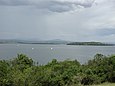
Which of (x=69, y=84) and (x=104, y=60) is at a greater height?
(x=104, y=60)

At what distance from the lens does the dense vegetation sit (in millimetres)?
16562

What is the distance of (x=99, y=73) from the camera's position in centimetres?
2042

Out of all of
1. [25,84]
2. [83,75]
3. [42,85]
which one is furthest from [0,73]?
[83,75]

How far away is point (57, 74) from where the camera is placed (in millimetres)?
18109

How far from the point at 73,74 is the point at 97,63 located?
4.11 meters

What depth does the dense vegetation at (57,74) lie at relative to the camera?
1656cm

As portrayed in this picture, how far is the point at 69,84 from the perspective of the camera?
17.6m

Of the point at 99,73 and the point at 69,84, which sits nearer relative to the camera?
the point at 69,84

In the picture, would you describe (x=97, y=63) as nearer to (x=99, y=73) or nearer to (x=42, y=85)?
(x=99, y=73)

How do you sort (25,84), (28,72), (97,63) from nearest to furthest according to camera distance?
(25,84) → (28,72) → (97,63)

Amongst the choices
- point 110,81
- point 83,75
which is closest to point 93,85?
point 83,75

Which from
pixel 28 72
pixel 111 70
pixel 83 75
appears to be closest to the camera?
pixel 28 72

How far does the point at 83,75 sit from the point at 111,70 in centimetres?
265

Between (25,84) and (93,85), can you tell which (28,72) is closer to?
(25,84)
